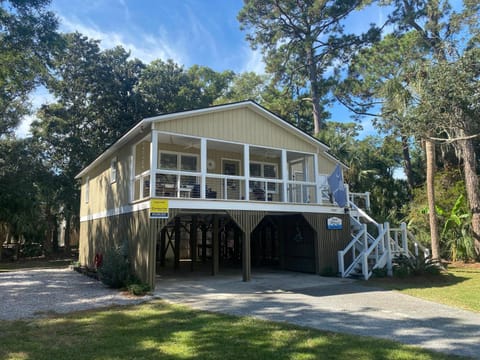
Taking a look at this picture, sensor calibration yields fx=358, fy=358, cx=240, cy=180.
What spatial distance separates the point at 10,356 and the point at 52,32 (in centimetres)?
1465

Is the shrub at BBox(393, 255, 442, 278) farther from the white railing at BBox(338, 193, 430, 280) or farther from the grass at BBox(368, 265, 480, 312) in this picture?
the white railing at BBox(338, 193, 430, 280)

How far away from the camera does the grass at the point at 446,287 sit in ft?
30.6

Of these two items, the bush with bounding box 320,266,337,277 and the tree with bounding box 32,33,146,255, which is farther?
the tree with bounding box 32,33,146,255

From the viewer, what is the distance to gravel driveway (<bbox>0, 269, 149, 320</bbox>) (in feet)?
28.1

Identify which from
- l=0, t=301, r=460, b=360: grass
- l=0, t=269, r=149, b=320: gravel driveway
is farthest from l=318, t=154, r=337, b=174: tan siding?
l=0, t=301, r=460, b=360: grass

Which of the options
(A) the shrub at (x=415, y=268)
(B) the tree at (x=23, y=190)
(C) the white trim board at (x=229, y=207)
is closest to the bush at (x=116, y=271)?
(C) the white trim board at (x=229, y=207)

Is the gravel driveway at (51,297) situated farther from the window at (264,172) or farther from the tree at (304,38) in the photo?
the tree at (304,38)

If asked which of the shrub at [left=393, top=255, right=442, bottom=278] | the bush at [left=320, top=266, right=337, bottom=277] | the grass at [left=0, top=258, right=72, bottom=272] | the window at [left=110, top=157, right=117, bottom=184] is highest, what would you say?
the window at [left=110, top=157, right=117, bottom=184]

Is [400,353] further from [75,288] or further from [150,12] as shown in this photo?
[150,12]

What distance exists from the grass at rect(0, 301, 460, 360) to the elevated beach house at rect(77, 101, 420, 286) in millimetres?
3938

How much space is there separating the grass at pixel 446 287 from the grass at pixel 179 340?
4.61 metres

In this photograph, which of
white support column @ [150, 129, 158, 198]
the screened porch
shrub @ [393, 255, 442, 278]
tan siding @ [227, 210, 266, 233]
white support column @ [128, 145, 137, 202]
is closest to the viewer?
white support column @ [150, 129, 158, 198]

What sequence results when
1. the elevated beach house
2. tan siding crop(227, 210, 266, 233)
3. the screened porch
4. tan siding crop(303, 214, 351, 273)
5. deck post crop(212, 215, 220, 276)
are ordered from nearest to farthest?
1. the elevated beach house
2. tan siding crop(227, 210, 266, 233)
3. the screened porch
4. tan siding crop(303, 214, 351, 273)
5. deck post crop(212, 215, 220, 276)

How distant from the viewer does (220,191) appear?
15.8 metres
